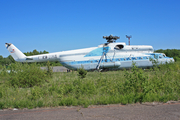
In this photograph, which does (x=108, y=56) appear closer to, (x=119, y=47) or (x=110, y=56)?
(x=110, y=56)

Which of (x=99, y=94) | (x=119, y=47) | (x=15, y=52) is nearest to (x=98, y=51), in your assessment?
(x=119, y=47)

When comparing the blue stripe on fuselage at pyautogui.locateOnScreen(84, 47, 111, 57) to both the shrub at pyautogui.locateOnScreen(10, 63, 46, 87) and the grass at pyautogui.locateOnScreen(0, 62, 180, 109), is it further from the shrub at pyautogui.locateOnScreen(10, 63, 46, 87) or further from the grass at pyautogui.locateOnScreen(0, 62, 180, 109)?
the grass at pyautogui.locateOnScreen(0, 62, 180, 109)

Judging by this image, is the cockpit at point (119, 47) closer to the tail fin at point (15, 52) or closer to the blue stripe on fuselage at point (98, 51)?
the blue stripe on fuselage at point (98, 51)

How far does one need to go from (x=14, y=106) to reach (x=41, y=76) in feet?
13.7

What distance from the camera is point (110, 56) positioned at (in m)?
19.4

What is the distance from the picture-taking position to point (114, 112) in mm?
5293

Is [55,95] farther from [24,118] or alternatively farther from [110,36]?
[110,36]

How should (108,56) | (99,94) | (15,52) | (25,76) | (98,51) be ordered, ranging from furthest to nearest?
(15,52) < (98,51) < (108,56) < (25,76) < (99,94)

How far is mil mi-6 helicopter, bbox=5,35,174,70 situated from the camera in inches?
747

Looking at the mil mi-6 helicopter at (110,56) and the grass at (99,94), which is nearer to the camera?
the grass at (99,94)

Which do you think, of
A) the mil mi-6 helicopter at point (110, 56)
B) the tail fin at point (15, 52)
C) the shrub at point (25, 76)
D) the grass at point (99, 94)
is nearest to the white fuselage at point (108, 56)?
the mil mi-6 helicopter at point (110, 56)

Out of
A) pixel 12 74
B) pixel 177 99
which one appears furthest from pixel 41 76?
pixel 177 99

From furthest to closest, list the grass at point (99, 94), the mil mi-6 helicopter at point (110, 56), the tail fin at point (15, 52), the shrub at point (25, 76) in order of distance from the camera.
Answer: the tail fin at point (15, 52), the mil mi-6 helicopter at point (110, 56), the shrub at point (25, 76), the grass at point (99, 94)

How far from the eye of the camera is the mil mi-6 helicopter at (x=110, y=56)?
19.0 meters
